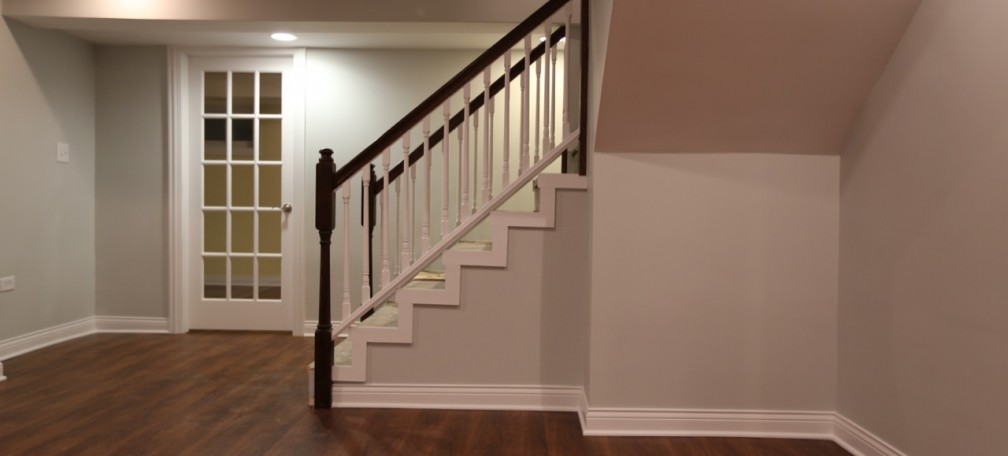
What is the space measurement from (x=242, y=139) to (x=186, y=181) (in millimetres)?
498

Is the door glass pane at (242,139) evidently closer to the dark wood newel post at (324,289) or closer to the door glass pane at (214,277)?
the door glass pane at (214,277)

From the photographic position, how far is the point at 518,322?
287 centimetres

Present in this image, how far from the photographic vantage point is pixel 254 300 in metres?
4.76

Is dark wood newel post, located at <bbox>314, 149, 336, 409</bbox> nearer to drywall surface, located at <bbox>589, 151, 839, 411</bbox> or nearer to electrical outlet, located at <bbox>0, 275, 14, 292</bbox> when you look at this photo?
drywall surface, located at <bbox>589, 151, 839, 411</bbox>

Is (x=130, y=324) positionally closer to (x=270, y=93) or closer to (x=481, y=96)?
(x=270, y=93)

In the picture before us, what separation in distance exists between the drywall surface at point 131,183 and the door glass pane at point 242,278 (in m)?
0.46

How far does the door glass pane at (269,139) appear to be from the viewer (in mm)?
4730

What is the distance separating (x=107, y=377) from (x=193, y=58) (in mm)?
2367

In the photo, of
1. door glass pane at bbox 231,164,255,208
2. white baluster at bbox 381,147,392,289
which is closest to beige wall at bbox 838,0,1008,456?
white baluster at bbox 381,147,392,289

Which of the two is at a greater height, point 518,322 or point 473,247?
point 473,247

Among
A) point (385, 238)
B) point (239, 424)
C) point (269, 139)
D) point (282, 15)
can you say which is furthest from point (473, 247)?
point (269, 139)

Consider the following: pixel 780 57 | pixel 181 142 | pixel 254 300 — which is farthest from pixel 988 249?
pixel 181 142

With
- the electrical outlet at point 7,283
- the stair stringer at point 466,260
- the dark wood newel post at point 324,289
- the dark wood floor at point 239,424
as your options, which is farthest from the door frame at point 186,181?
the stair stringer at point 466,260

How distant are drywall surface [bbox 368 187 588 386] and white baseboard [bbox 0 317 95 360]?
2554 millimetres
